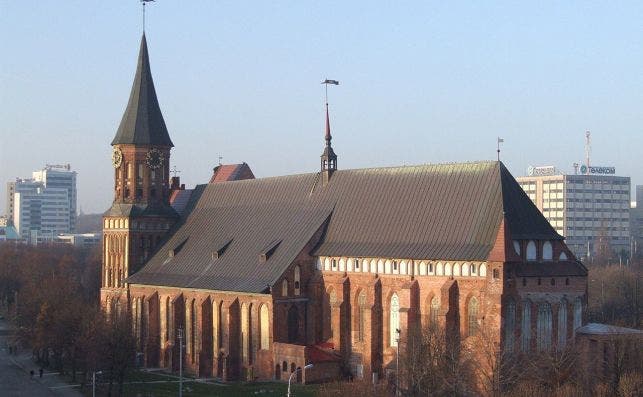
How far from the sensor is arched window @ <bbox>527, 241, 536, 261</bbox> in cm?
6762

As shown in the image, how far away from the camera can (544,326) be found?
6738 cm

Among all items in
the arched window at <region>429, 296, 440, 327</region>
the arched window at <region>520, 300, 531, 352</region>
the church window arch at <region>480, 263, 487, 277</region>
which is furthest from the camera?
the arched window at <region>429, 296, 440, 327</region>

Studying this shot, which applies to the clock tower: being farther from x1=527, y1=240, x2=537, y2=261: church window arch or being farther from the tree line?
x1=527, y1=240, x2=537, y2=261: church window arch

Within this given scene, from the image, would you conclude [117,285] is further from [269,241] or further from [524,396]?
[524,396]

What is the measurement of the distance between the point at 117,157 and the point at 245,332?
2671cm

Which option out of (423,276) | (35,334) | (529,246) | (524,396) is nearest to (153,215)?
(35,334)

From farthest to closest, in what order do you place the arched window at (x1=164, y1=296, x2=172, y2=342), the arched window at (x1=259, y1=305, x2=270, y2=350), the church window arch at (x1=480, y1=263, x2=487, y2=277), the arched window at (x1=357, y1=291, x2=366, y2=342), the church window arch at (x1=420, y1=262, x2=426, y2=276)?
the arched window at (x1=164, y1=296, x2=172, y2=342)
the arched window at (x1=259, y1=305, x2=270, y2=350)
the arched window at (x1=357, y1=291, x2=366, y2=342)
the church window arch at (x1=420, y1=262, x2=426, y2=276)
the church window arch at (x1=480, y1=263, x2=487, y2=277)

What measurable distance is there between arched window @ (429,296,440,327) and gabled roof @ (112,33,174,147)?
37.9m

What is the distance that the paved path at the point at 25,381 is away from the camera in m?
78.2

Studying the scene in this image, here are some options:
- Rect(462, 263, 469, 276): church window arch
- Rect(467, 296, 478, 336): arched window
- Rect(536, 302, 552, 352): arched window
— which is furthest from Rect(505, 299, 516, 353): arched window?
Rect(462, 263, 469, 276): church window arch

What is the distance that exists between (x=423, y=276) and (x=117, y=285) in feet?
127

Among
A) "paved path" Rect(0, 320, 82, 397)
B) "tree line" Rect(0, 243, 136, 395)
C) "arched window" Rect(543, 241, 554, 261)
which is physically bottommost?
"paved path" Rect(0, 320, 82, 397)

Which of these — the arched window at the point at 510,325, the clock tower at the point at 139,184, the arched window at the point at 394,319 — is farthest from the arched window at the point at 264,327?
the clock tower at the point at 139,184

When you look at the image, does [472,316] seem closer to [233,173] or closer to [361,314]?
[361,314]
